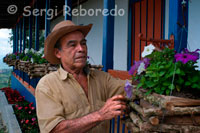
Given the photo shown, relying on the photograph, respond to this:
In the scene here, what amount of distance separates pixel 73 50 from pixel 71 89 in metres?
0.34

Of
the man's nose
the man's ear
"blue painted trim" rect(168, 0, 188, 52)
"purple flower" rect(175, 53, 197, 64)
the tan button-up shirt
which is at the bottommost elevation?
the tan button-up shirt

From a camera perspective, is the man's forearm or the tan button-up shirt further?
the tan button-up shirt

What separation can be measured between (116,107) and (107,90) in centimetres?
72

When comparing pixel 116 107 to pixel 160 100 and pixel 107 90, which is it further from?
pixel 107 90

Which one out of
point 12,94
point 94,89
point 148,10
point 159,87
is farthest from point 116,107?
point 12,94

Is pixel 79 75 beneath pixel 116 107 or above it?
above

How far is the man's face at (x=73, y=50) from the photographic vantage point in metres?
1.87

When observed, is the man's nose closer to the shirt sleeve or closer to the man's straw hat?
the man's straw hat

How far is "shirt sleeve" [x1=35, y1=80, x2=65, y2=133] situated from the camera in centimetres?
158

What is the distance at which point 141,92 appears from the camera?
1.15m

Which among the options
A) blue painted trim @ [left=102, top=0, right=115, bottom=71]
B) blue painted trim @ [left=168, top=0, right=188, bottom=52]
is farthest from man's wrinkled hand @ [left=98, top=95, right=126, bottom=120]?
blue painted trim @ [left=102, top=0, right=115, bottom=71]

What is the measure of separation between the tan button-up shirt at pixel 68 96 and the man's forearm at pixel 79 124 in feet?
0.14

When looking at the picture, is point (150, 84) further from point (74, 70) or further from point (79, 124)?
point (74, 70)

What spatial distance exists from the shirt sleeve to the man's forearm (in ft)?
0.14
